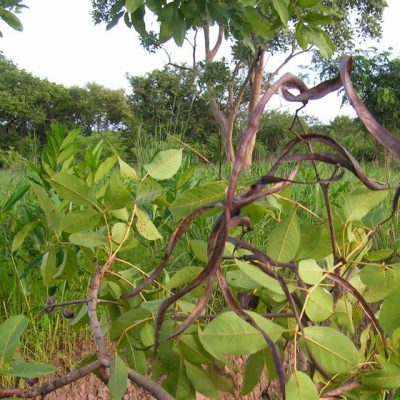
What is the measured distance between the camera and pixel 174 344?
662mm

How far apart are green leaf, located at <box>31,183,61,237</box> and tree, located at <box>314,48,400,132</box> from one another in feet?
60.1

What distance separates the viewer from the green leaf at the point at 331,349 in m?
0.43

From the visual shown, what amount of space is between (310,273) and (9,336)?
1.07ft

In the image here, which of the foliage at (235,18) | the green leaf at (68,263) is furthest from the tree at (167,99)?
the green leaf at (68,263)

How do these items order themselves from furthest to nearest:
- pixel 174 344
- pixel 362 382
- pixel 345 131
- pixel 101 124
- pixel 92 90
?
pixel 92 90
pixel 101 124
pixel 345 131
pixel 174 344
pixel 362 382

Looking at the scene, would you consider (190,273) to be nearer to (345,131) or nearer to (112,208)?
(112,208)

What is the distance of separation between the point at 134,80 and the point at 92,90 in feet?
34.6

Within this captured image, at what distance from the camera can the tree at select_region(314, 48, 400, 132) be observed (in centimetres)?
1855

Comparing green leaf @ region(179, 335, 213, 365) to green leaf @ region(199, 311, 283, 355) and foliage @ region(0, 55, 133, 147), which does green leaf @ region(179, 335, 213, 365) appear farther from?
foliage @ region(0, 55, 133, 147)

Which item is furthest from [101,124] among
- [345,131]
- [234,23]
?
[234,23]

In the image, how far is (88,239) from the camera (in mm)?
592

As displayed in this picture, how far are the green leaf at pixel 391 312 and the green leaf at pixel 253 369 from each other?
18cm

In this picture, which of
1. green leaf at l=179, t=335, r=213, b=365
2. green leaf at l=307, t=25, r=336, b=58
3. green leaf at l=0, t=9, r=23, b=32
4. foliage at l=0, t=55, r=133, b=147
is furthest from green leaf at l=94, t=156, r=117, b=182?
foliage at l=0, t=55, r=133, b=147

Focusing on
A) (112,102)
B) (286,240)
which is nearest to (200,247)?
(286,240)
